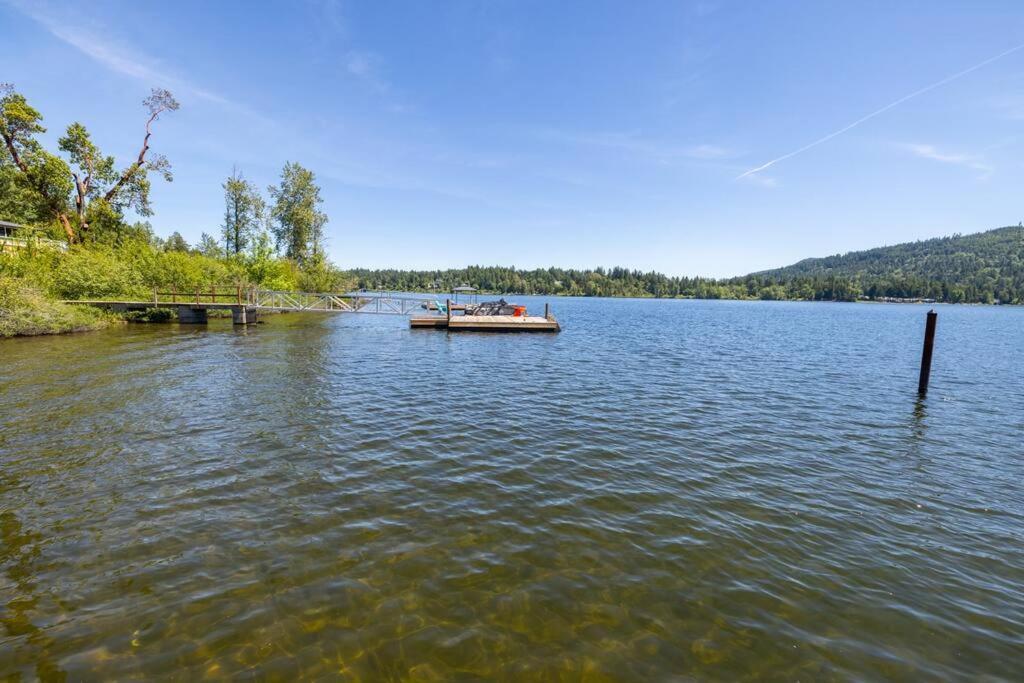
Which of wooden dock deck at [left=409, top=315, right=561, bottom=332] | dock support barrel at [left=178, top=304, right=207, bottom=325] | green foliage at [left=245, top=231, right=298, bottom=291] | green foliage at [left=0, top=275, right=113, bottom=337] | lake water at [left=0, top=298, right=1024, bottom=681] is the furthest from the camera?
green foliage at [left=245, top=231, right=298, bottom=291]

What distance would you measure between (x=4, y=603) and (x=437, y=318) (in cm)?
3132

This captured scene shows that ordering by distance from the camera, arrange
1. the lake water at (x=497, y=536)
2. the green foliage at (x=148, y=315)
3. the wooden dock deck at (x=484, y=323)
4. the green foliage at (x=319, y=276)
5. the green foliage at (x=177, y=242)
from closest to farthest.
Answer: the lake water at (x=497, y=536) → the green foliage at (x=148, y=315) → the wooden dock deck at (x=484, y=323) → the green foliage at (x=319, y=276) → the green foliage at (x=177, y=242)

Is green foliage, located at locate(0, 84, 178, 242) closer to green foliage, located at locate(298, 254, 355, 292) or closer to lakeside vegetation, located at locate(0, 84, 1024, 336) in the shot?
lakeside vegetation, located at locate(0, 84, 1024, 336)

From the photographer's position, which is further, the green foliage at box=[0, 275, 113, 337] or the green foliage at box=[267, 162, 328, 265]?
the green foliage at box=[267, 162, 328, 265]

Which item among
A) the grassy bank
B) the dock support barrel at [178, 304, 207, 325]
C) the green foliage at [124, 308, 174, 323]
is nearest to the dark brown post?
the grassy bank

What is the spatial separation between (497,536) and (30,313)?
3128cm

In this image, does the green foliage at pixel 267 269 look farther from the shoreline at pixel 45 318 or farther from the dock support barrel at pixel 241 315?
the shoreline at pixel 45 318

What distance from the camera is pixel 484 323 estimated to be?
3456 cm

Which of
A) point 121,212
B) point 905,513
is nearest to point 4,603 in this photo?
point 905,513

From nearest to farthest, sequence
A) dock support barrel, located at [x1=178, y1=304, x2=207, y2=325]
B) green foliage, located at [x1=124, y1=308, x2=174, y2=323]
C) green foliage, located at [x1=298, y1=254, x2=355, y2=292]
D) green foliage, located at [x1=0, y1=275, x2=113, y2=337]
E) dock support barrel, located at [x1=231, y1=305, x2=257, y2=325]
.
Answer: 1. green foliage, located at [x1=0, y1=275, x2=113, y2=337]
2. green foliage, located at [x1=124, y1=308, x2=174, y2=323]
3. dock support barrel, located at [x1=231, y1=305, x2=257, y2=325]
4. dock support barrel, located at [x1=178, y1=304, x2=207, y2=325]
5. green foliage, located at [x1=298, y1=254, x2=355, y2=292]

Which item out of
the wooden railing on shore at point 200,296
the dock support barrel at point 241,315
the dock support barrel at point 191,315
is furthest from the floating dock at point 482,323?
the dock support barrel at point 191,315

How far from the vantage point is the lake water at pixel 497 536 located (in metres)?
4.40

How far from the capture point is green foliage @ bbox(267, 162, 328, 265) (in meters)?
59.2

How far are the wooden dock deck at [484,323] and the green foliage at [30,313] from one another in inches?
809
